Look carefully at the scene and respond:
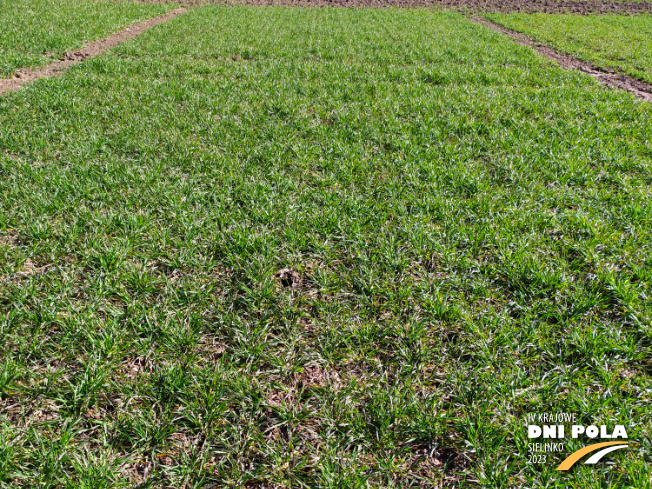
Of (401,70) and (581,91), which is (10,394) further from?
(581,91)

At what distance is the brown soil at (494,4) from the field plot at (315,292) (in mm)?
17197

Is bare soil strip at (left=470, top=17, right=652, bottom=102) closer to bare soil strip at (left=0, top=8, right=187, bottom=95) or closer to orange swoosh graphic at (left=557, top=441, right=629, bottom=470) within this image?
orange swoosh graphic at (left=557, top=441, right=629, bottom=470)

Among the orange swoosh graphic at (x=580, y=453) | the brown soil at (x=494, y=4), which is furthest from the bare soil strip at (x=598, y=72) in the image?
the orange swoosh graphic at (x=580, y=453)

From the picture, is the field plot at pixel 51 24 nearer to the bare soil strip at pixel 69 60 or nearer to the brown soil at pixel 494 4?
the bare soil strip at pixel 69 60

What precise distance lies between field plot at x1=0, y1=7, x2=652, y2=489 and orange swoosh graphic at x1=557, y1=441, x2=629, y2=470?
0.05 metres

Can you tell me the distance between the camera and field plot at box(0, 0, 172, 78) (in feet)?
28.8

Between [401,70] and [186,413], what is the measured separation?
913 centimetres

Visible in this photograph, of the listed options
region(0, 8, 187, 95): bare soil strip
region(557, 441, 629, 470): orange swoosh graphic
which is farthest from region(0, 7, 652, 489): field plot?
region(0, 8, 187, 95): bare soil strip

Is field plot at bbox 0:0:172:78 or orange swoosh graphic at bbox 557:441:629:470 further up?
field plot at bbox 0:0:172:78

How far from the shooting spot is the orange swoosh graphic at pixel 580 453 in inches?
72.6

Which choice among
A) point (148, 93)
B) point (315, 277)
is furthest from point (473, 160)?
point (148, 93)

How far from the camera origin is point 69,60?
30.2 feet

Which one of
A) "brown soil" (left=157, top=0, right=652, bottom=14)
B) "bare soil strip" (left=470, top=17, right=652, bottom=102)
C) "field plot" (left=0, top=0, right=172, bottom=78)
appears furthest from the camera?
"brown soil" (left=157, top=0, right=652, bottom=14)

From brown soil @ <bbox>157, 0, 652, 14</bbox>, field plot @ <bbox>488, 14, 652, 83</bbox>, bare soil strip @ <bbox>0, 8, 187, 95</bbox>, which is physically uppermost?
brown soil @ <bbox>157, 0, 652, 14</bbox>
